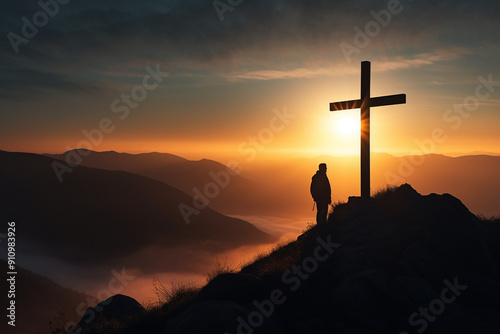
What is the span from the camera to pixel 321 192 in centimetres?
1627

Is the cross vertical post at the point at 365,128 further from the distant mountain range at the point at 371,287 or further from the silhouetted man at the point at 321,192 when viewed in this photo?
the distant mountain range at the point at 371,287

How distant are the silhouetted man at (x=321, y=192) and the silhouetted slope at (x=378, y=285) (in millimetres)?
4587

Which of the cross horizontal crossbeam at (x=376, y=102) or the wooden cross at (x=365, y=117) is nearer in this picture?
the cross horizontal crossbeam at (x=376, y=102)

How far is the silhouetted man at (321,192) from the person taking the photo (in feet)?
53.4

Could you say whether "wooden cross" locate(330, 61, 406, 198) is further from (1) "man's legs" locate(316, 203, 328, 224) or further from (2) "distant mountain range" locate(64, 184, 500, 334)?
(2) "distant mountain range" locate(64, 184, 500, 334)

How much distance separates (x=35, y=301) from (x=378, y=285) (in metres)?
145

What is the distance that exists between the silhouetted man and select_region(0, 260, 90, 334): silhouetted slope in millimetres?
118118

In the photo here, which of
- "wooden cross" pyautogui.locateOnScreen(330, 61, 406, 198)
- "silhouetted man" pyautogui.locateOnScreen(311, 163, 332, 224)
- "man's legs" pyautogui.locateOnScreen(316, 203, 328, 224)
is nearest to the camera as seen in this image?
"wooden cross" pyautogui.locateOnScreen(330, 61, 406, 198)

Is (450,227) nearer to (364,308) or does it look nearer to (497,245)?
(497,245)

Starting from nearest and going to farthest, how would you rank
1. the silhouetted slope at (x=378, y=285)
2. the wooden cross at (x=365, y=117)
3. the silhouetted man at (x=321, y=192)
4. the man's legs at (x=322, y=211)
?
the silhouetted slope at (x=378, y=285) → the wooden cross at (x=365, y=117) → the silhouetted man at (x=321, y=192) → the man's legs at (x=322, y=211)

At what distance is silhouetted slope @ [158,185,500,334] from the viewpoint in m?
6.94

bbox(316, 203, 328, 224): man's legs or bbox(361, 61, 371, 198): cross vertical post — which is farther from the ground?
bbox(361, 61, 371, 198): cross vertical post

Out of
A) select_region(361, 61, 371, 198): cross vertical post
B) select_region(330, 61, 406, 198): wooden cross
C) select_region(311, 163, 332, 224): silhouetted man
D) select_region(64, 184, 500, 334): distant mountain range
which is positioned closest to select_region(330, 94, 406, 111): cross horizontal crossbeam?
select_region(330, 61, 406, 198): wooden cross

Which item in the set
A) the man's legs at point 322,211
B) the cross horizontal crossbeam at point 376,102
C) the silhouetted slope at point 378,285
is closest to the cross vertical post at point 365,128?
the cross horizontal crossbeam at point 376,102
